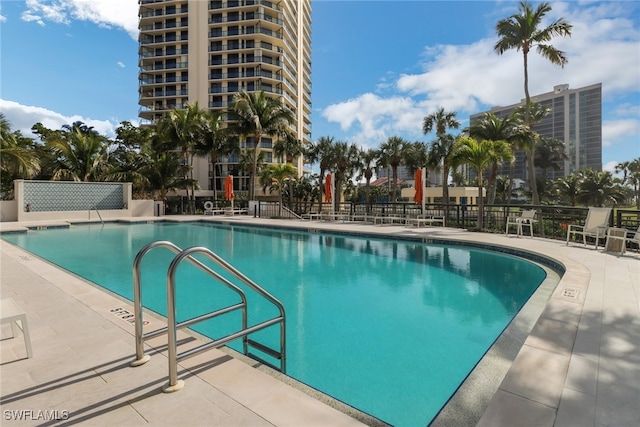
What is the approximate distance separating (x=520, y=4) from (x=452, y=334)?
67.1ft

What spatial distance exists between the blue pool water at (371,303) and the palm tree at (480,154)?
395 cm

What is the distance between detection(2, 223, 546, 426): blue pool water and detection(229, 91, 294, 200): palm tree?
1570 cm

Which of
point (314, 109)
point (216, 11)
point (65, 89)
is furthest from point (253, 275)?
point (314, 109)

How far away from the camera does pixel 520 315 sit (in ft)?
12.7

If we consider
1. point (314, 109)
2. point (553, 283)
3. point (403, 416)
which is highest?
point (314, 109)

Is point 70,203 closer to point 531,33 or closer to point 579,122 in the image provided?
point 531,33

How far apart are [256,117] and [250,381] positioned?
80.0 ft

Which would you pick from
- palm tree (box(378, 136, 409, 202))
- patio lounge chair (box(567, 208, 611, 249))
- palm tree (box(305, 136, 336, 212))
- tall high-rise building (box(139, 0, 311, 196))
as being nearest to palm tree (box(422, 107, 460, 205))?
palm tree (box(378, 136, 409, 202))

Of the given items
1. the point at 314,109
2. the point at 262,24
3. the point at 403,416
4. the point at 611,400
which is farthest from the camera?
the point at 314,109

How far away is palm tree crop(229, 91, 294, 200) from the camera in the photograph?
81.7ft

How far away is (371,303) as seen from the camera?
5.46 meters

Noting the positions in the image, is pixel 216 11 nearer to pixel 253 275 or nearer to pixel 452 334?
pixel 253 275

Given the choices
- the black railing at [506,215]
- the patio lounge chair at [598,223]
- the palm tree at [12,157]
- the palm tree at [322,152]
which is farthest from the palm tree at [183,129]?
the patio lounge chair at [598,223]

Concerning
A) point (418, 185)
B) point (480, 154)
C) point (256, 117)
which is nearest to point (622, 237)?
point (480, 154)
